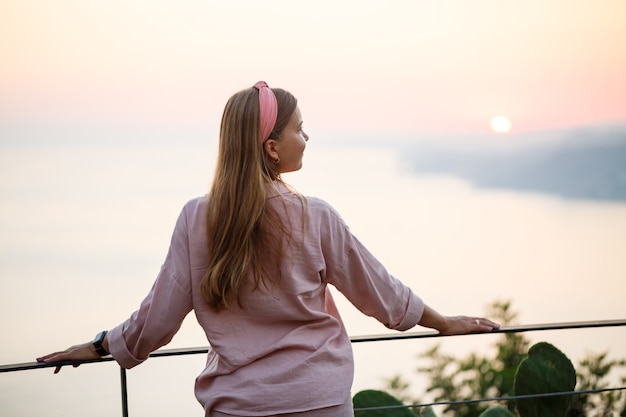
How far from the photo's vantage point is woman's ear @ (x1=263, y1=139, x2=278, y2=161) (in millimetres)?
1779

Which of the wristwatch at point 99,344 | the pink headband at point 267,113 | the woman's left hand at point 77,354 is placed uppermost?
the pink headband at point 267,113

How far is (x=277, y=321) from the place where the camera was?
68.6 inches

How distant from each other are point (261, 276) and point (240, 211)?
0.13m

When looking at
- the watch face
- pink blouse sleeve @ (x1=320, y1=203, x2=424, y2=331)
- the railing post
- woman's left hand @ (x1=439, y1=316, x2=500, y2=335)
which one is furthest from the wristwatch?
woman's left hand @ (x1=439, y1=316, x2=500, y2=335)

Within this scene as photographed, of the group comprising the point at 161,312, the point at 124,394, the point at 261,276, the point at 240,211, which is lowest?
the point at 124,394

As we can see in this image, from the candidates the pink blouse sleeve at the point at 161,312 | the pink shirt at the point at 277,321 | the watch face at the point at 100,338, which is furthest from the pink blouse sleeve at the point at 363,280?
the watch face at the point at 100,338

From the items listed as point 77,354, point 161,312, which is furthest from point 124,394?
point 161,312

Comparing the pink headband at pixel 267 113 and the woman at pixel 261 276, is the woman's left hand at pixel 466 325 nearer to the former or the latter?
the woman at pixel 261 276

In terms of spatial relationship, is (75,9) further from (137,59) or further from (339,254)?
(339,254)

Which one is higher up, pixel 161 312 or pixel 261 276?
pixel 261 276

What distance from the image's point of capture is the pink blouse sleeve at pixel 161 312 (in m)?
1.78

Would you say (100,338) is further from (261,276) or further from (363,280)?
(363,280)

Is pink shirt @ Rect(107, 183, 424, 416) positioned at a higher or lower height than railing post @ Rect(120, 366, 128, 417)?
higher

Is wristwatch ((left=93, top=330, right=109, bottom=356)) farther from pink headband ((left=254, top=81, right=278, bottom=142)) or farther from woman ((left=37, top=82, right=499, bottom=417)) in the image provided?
pink headband ((left=254, top=81, right=278, bottom=142))
